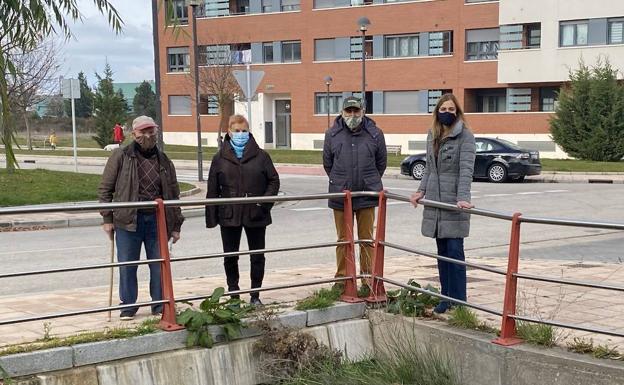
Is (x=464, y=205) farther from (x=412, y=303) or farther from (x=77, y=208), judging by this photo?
(x=77, y=208)

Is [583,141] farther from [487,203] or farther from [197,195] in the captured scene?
[197,195]

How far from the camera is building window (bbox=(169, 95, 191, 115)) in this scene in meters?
55.7

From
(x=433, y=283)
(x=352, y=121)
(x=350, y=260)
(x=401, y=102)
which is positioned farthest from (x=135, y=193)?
(x=401, y=102)

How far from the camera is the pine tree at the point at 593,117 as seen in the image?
31547 millimetres

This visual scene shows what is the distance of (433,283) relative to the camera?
7629 mm

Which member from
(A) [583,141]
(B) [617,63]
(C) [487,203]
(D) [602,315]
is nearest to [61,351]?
(D) [602,315]

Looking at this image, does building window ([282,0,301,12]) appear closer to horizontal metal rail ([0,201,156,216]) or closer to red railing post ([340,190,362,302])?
red railing post ([340,190,362,302])

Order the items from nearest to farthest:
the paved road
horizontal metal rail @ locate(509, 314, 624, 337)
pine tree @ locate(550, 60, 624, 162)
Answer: horizontal metal rail @ locate(509, 314, 624, 337)
the paved road
pine tree @ locate(550, 60, 624, 162)

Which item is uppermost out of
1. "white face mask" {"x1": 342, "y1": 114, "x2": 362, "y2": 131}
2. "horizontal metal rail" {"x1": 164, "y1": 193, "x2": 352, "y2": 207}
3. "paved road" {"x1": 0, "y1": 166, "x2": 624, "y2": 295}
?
"white face mask" {"x1": 342, "y1": 114, "x2": 362, "y2": 131}

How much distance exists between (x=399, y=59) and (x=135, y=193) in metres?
42.1

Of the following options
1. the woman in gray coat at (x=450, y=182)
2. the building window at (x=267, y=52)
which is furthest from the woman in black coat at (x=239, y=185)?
the building window at (x=267, y=52)

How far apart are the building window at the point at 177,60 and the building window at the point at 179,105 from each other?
81.1 inches

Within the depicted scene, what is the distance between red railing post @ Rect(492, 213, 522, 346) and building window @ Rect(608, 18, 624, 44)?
38.1 metres

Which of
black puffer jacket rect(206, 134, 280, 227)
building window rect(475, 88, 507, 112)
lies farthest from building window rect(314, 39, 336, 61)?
black puffer jacket rect(206, 134, 280, 227)
